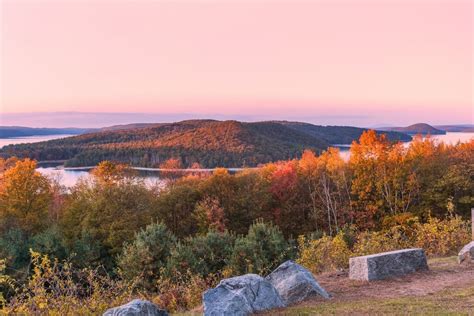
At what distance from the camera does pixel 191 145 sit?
120562 mm

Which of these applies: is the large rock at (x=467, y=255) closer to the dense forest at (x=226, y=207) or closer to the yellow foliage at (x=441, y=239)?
the yellow foliage at (x=441, y=239)

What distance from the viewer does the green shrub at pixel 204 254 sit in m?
26.5

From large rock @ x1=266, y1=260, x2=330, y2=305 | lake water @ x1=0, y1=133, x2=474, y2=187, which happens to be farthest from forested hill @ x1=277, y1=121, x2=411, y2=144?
large rock @ x1=266, y1=260, x2=330, y2=305

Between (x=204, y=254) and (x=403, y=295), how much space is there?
2007 cm

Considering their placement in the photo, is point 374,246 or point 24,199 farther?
point 24,199

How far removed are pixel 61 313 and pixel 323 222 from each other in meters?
43.7

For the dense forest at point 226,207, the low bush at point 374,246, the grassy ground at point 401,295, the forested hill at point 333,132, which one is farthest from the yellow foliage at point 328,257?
the forested hill at point 333,132

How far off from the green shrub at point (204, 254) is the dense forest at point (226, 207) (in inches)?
3.3

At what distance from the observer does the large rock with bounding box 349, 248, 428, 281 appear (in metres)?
12.5

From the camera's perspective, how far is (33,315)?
32.9 feet

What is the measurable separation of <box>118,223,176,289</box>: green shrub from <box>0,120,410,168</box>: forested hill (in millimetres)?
67265

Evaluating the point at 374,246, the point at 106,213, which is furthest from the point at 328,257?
the point at 106,213

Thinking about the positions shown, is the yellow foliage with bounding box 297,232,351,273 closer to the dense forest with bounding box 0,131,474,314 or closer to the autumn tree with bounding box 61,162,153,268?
the dense forest with bounding box 0,131,474,314

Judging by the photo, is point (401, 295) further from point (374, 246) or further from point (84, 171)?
→ point (84, 171)
